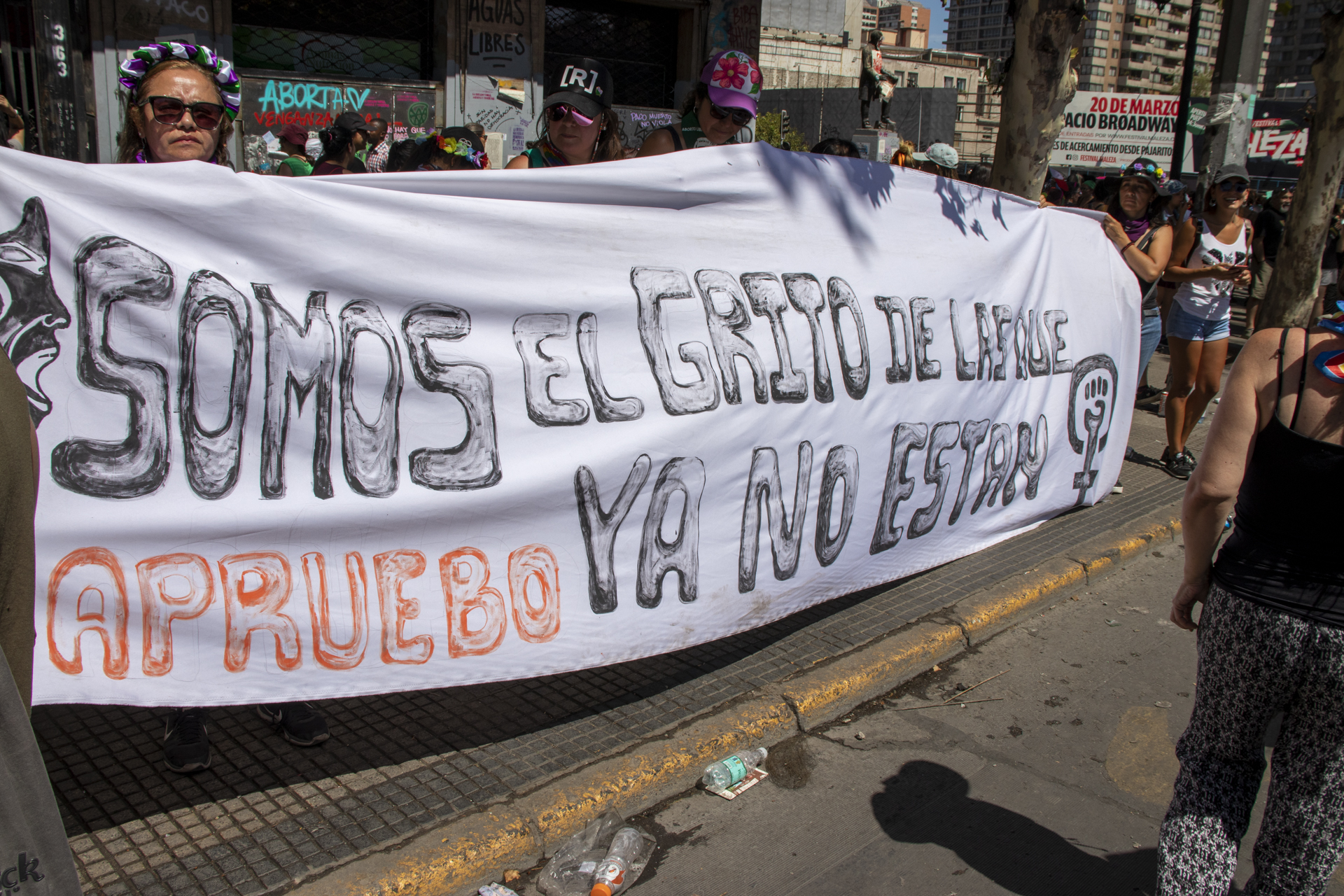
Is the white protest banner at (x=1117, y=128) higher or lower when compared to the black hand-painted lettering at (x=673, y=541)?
higher

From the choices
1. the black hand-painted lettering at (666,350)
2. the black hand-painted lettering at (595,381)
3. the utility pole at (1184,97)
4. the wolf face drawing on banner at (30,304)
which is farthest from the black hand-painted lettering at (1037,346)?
the utility pole at (1184,97)

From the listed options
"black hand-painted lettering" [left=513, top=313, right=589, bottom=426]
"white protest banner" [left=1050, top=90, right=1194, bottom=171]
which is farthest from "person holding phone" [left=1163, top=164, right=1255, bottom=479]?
"white protest banner" [left=1050, top=90, right=1194, bottom=171]

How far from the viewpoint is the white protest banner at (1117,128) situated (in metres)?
37.5

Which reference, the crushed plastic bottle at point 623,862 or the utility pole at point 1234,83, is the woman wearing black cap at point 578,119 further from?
the utility pole at point 1234,83

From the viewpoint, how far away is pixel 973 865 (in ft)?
9.31

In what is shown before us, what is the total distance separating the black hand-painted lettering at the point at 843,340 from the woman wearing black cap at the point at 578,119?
3.78 feet

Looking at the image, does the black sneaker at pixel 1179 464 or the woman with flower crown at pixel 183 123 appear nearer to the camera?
the woman with flower crown at pixel 183 123

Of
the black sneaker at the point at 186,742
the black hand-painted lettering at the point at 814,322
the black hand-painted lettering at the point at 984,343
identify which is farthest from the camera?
the black hand-painted lettering at the point at 984,343

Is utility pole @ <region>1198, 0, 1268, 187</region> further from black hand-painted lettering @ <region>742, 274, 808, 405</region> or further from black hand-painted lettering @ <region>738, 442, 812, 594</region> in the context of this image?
black hand-painted lettering @ <region>738, 442, 812, 594</region>

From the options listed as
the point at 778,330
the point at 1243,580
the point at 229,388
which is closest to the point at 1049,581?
the point at 778,330

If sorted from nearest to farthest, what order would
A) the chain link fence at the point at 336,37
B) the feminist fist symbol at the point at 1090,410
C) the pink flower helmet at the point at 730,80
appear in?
the pink flower helmet at the point at 730,80, the feminist fist symbol at the point at 1090,410, the chain link fence at the point at 336,37

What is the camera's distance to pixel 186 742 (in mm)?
2930

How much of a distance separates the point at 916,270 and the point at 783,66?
206 ft

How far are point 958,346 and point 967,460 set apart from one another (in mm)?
473
